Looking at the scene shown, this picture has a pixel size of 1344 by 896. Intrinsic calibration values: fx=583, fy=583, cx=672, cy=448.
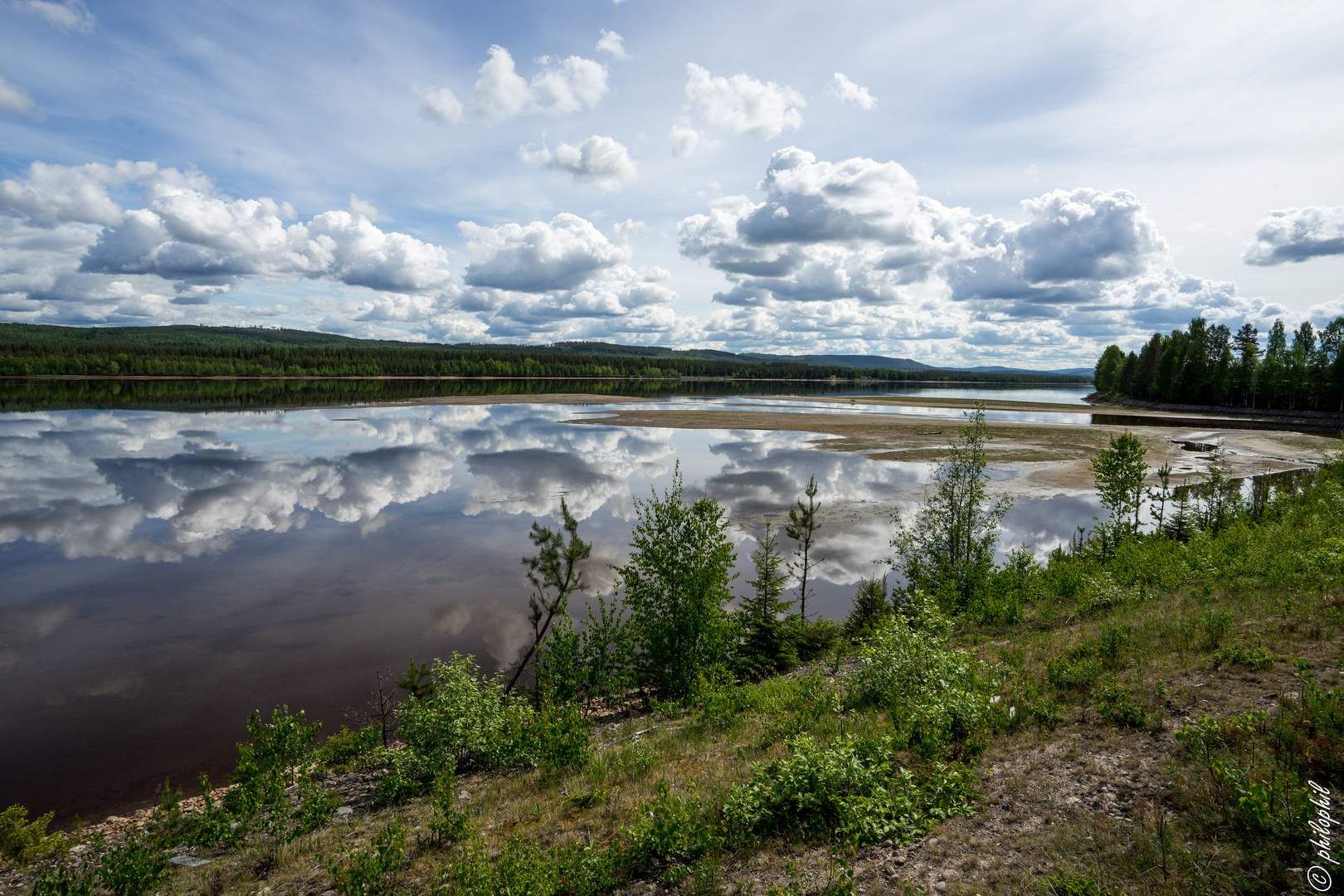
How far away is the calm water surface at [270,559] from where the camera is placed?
15711mm

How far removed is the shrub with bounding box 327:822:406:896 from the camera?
24.8 feet

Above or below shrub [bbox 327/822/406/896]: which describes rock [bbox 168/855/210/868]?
below

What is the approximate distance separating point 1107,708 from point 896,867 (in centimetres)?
532

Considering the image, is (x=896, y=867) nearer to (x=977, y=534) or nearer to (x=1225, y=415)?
(x=977, y=534)

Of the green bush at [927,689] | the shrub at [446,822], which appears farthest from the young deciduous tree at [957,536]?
the shrub at [446,822]

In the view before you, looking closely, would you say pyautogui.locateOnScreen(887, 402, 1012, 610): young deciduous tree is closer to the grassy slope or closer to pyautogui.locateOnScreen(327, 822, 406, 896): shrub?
the grassy slope

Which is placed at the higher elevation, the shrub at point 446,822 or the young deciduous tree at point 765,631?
the shrub at point 446,822

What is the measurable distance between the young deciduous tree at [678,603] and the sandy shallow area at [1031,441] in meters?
33.2

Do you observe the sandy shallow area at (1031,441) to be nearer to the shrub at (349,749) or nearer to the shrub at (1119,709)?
the shrub at (1119,709)

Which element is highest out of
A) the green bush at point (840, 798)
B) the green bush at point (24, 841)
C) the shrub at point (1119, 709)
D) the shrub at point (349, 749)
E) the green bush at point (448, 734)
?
the shrub at point (1119, 709)

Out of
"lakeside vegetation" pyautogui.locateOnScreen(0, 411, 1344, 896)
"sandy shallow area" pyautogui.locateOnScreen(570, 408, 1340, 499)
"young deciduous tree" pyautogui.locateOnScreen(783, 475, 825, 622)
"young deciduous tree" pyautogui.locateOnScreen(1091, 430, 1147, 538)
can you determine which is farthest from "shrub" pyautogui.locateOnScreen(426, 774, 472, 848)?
"sandy shallow area" pyautogui.locateOnScreen(570, 408, 1340, 499)

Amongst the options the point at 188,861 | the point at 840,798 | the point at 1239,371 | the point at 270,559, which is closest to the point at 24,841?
the point at 188,861

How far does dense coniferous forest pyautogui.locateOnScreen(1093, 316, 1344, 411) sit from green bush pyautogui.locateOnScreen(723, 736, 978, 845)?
130 meters

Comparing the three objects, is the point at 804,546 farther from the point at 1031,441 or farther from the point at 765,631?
the point at 1031,441
